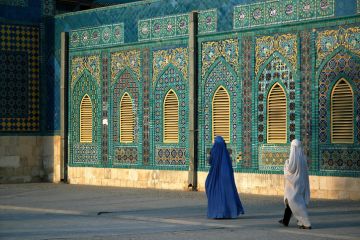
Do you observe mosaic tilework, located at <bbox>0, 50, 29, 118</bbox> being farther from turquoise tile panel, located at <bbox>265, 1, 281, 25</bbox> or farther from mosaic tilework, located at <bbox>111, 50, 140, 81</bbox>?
turquoise tile panel, located at <bbox>265, 1, 281, 25</bbox>

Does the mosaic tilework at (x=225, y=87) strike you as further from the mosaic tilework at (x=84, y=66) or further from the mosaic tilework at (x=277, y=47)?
the mosaic tilework at (x=84, y=66)

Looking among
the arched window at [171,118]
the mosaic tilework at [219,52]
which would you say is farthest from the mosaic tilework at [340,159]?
the arched window at [171,118]

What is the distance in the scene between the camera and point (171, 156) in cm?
1958

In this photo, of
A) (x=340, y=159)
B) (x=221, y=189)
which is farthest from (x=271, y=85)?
(x=221, y=189)

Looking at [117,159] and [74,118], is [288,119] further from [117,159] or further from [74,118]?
[74,118]

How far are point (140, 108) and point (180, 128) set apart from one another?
55.1 inches

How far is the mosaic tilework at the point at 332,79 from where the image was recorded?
1595 cm

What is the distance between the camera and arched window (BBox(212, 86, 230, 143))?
18391 millimetres

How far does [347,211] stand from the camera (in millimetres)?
13609

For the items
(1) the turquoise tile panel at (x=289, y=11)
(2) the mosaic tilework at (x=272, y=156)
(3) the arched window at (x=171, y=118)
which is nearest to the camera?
(1) the turquoise tile panel at (x=289, y=11)

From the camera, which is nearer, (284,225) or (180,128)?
(284,225)

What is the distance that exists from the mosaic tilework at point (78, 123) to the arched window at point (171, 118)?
2.26 metres

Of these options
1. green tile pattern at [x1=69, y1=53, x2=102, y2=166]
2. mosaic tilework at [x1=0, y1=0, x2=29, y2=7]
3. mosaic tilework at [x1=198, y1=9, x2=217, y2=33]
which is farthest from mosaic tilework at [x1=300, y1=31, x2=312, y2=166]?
mosaic tilework at [x1=0, y1=0, x2=29, y2=7]

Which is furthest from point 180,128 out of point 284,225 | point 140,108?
point 284,225
